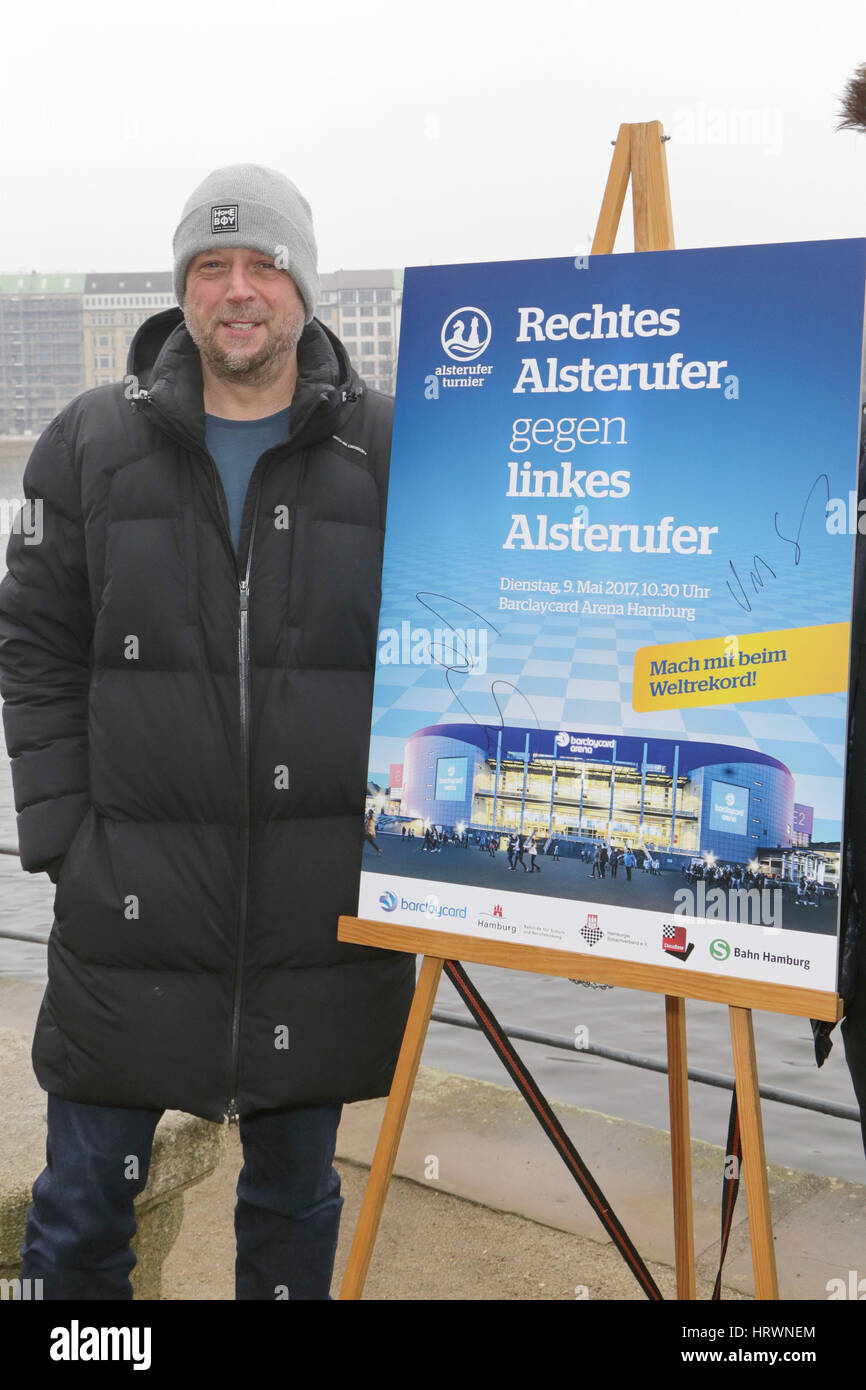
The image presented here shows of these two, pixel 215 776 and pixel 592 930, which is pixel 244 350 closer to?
pixel 215 776

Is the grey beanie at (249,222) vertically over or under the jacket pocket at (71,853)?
over

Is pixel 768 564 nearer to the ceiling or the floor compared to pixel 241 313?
nearer to the floor

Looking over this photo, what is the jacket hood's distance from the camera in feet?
7.28

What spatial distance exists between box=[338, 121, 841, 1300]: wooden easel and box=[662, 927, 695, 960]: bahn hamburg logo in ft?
0.09

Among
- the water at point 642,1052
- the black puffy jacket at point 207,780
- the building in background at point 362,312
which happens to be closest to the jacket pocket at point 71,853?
the black puffy jacket at point 207,780

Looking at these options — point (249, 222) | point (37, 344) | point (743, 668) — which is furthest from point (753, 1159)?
point (37, 344)

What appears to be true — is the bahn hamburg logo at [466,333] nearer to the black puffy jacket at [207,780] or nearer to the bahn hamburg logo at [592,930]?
the black puffy jacket at [207,780]

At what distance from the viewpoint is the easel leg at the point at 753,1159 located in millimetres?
1857

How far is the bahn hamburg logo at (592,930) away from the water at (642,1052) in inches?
181

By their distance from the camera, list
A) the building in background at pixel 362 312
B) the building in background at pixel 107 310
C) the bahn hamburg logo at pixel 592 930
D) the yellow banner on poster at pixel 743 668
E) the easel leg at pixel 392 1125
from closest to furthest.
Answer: the yellow banner on poster at pixel 743 668, the bahn hamburg logo at pixel 592 930, the easel leg at pixel 392 1125, the building in background at pixel 362 312, the building in background at pixel 107 310

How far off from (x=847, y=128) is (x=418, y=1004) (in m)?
1.43

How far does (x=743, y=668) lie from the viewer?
189 centimetres

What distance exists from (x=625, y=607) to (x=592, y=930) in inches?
19.3
